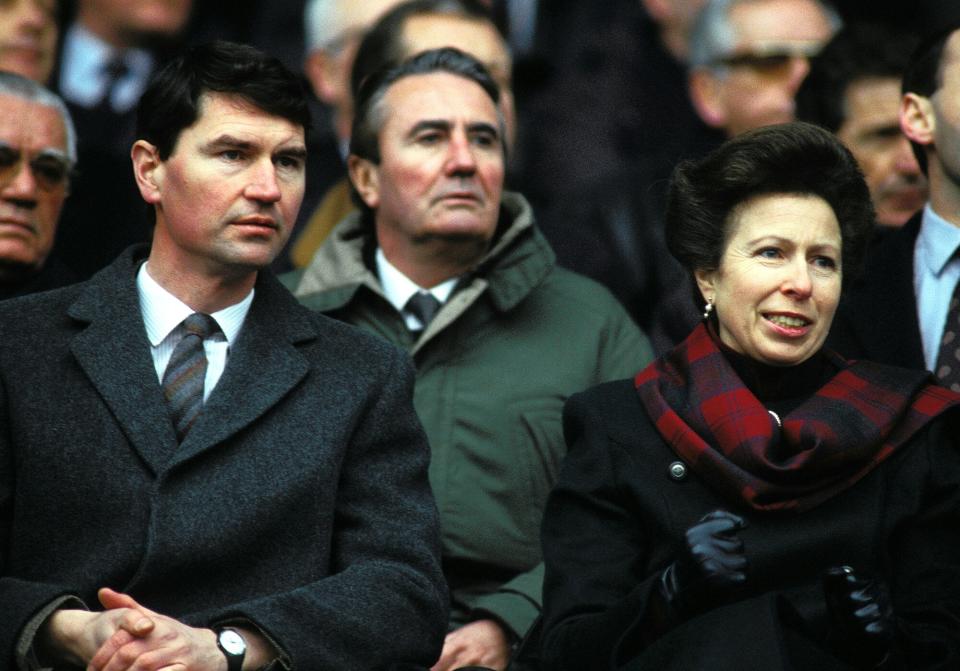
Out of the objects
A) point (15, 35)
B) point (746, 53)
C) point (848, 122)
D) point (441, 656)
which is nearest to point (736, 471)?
point (441, 656)

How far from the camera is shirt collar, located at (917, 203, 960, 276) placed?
16.5 feet

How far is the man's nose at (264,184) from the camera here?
434cm

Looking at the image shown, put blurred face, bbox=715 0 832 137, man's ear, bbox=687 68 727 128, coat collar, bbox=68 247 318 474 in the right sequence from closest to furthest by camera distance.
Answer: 1. coat collar, bbox=68 247 318 474
2. blurred face, bbox=715 0 832 137
3. man's ear, bbox=687 68 727 128

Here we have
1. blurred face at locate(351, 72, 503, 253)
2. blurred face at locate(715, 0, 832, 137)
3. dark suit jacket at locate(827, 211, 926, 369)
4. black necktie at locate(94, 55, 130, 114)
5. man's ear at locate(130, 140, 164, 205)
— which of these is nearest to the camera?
man's ear at locate(130, 140, 164, 205)

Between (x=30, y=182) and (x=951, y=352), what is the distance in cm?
265

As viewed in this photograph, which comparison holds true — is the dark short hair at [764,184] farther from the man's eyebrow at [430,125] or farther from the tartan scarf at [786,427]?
the man's eyebrow at [430,125]

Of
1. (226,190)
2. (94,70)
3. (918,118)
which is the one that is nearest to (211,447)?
(226,190)

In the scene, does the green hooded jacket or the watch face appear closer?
the watch face

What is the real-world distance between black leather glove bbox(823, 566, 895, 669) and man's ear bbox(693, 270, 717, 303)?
81 cm

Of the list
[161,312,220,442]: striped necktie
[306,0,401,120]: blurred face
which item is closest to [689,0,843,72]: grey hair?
[306,0,401,120]: blurred face

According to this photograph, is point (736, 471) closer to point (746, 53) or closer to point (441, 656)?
point (441, 656)

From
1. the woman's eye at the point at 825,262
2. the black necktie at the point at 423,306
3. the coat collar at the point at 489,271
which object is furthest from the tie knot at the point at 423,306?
the woman's eye at the point at 825,262

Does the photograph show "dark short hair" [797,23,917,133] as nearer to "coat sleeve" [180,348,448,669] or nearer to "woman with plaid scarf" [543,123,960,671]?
"woman with plaid scarf" [543,123,960,671]

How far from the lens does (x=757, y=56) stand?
6.66 m
